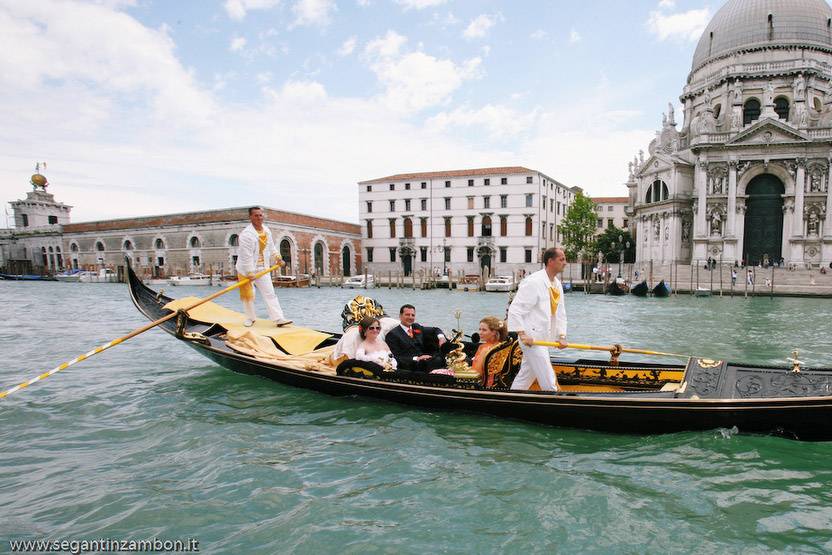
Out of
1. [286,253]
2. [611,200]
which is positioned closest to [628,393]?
[286,253]

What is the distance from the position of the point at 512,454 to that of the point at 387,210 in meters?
35.7

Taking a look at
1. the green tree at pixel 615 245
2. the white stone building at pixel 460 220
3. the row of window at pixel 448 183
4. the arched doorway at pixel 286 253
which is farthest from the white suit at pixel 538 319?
the green tree at pixel 615 245

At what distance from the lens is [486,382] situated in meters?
4.36

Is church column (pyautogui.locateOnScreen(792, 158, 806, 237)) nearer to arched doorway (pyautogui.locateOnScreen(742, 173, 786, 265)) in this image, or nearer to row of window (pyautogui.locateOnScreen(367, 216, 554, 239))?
arched doorway (pyautogui.locateOnScreen(742, 173, 786, 265))

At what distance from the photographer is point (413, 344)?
5.17 m

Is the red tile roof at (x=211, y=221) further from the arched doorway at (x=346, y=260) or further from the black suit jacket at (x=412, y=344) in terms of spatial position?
the black suit jacket at (x=412, y=344)

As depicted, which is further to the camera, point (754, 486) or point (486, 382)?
point (486, 382)

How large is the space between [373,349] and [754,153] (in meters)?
30.6

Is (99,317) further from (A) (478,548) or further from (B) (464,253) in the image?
(B) (464,253)

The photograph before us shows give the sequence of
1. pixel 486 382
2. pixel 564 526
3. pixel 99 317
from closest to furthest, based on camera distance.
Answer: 1. pixel 564 526
2. pixel 486 382
3. pixel 99 317

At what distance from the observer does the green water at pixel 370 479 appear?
9.00 feet

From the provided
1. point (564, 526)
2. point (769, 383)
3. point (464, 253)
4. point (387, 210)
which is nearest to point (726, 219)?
point (464, 253)

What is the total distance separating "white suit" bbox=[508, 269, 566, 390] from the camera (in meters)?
3.67

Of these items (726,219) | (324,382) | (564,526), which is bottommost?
(564,526)
